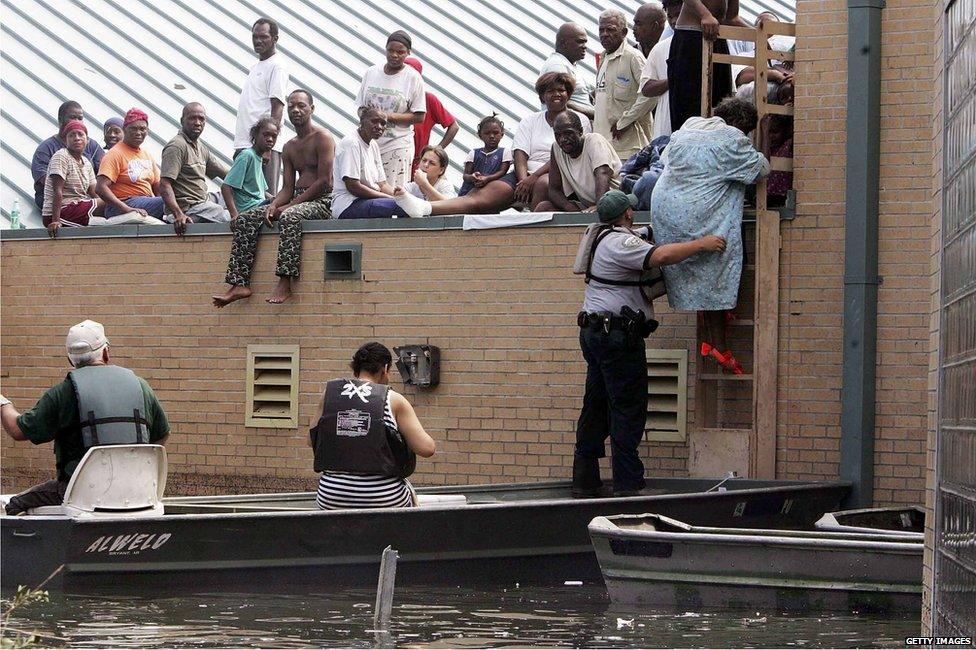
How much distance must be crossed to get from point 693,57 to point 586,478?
324 centimetres

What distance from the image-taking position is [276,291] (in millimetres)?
13086

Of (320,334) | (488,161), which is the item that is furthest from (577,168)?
(320,334)

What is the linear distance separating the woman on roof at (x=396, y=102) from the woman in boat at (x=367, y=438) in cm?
471

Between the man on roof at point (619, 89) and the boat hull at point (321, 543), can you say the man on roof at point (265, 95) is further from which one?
the boat hull at point (321, 543)

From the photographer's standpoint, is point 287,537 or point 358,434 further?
point 287,537

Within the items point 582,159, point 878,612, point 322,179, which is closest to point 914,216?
point 582,159

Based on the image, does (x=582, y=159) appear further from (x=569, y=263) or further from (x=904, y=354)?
(x=904, y=354)

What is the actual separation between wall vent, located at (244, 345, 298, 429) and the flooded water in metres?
3.96

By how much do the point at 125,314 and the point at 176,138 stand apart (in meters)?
1.75

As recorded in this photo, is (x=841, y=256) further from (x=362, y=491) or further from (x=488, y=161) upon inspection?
(x=362, y=491)

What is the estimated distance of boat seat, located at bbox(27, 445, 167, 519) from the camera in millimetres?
8656

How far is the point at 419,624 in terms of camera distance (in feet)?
26.8

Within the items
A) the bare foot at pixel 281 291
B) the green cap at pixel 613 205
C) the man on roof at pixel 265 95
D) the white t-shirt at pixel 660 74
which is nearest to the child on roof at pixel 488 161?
the white t-shirt at pixel 660 74

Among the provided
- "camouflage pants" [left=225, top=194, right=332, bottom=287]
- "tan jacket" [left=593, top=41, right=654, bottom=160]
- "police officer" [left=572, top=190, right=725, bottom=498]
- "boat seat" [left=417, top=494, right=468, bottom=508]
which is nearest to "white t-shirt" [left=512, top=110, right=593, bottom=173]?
"tan jacket" [left=593, top=41, right=654, bottom=160]
